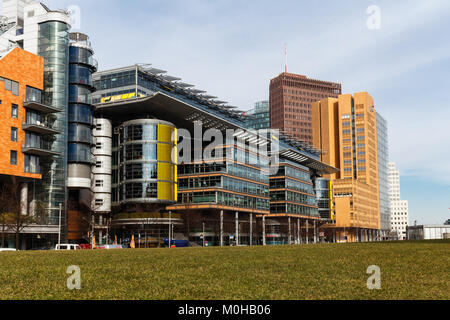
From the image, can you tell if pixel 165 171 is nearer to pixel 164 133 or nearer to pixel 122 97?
pixel 164 133

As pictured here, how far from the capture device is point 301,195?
→ 143125 mm

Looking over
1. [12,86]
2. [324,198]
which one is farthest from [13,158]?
[324,198]

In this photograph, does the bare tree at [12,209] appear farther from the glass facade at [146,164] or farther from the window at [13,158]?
the glass facade at [146,164]

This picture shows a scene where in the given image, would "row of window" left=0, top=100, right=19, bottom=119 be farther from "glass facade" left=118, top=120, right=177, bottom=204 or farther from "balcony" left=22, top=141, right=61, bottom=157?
"glass facade" left=118, top=120, right=177, bottom=204

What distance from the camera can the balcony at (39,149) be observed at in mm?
77000

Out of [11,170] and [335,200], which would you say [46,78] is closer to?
[11,170]

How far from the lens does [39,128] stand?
78.9 m

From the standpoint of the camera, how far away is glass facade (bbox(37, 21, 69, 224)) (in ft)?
282

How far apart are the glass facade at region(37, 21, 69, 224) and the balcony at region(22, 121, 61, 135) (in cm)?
389

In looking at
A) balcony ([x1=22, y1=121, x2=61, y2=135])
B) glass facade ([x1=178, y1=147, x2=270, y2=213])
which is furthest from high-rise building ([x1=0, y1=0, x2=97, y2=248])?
glass facade ([x1=178, y1=147, x2=270, y2=213])

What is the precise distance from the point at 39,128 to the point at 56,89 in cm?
1160

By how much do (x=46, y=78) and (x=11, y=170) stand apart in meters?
21.3

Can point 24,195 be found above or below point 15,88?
below
